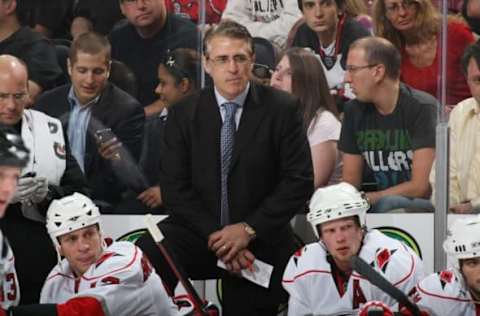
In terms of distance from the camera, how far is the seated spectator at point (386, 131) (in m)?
5.55

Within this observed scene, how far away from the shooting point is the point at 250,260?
5094 mm

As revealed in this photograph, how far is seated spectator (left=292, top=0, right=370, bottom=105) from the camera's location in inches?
222

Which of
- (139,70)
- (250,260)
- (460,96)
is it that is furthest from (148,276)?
(460,96)

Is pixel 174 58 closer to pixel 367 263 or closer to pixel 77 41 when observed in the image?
pixel 77 41

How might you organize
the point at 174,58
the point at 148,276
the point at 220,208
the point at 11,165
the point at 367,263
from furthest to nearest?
the point at 174,58 < the point at 220,208 < the point at 148,276 < the point at 367,263 < the point at 11,165

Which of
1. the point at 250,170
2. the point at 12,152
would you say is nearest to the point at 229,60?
the point at 250,170

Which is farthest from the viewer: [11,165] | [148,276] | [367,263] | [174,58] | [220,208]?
[174,58]

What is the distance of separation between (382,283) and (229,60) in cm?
128

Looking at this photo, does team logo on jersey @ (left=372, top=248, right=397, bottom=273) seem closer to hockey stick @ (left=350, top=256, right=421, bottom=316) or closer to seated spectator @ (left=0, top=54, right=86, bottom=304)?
hockey stick @ (left=350, top=256, right=421, bottom=316)

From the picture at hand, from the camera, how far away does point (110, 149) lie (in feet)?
19.0

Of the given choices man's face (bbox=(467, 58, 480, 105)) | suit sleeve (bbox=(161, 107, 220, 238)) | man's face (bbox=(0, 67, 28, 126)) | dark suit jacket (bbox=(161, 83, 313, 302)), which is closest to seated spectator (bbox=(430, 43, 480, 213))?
man's face (bbox=(467, 58, 480, 105))

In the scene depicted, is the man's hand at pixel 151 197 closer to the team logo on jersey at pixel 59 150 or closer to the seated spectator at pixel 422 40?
the team logo on jersey at pixel 59 150

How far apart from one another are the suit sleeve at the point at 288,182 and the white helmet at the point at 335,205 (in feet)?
0.62

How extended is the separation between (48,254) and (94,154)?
0.65 m
